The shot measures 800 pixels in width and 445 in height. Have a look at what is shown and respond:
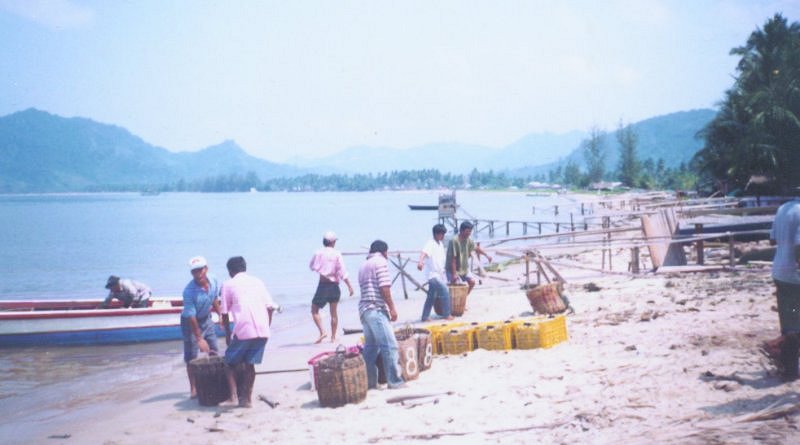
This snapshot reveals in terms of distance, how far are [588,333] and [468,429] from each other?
408cm

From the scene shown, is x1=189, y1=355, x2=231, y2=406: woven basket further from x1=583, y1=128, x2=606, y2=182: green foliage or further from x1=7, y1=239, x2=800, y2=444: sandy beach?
x1=583, y1=128, x2=606, y2=182: green foliage

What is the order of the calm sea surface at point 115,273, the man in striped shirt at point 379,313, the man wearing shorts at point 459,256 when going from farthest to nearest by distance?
the man wearing shorts at point 459,256 < the calm sea surface at point 115,273 < the man in striped shirt at point 379,313

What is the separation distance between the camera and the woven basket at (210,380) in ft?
26.2

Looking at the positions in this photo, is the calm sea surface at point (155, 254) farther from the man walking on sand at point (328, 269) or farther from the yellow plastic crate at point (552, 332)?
the yellow plastic crate at point (552, 332)

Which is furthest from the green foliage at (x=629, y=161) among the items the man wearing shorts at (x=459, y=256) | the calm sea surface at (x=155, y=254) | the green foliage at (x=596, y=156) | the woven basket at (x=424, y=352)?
the woven basket at (x=424, y=352)

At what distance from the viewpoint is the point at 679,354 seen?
7.52m

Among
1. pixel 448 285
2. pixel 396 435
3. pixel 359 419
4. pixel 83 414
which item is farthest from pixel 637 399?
pixel 83 414

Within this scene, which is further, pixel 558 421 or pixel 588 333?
pixel 588 333

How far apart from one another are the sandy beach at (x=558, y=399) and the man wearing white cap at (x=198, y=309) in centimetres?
82

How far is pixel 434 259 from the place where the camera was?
1133cm

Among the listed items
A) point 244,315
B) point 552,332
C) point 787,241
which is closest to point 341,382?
point 244,315

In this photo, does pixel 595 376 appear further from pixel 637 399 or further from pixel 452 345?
pixel 452 345

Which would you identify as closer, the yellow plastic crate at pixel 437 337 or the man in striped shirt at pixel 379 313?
the man in striped shirt at pixel 379 313

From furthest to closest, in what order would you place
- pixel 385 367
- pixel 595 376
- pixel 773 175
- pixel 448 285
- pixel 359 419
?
pixel 773 175 → pixel 448 285 → pixel 385 367 → pixel 595 376 → pixel 359 419
